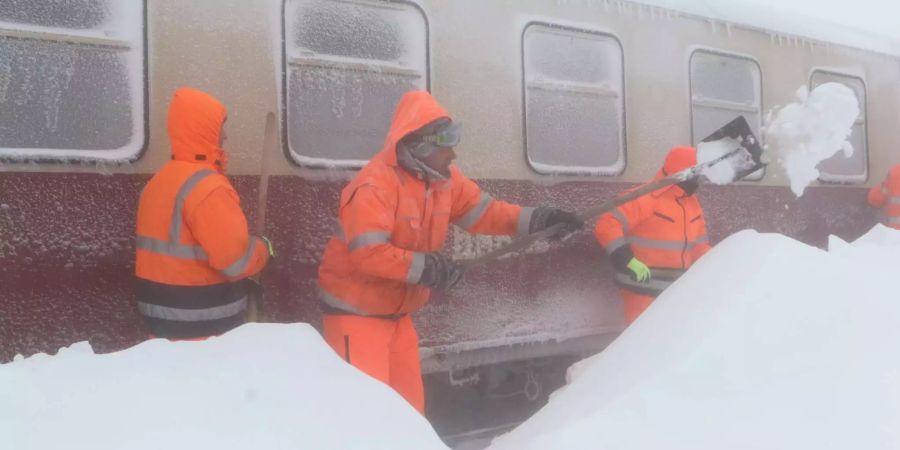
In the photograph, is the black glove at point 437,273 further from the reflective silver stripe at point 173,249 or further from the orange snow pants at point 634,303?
the orange snow pants at point 634,303

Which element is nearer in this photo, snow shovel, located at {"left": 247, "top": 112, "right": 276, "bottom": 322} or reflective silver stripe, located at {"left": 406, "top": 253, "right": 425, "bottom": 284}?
reflective silver stripe, located at {"left": 406, "top": 253, "right": 425, "bottom": 284}

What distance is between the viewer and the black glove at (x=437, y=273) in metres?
2.79

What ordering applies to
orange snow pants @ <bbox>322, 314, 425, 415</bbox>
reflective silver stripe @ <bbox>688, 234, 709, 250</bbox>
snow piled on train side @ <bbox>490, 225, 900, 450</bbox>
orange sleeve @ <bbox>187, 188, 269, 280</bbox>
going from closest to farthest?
snow piled on train side @ <bbox>490, 225, 900, 450</bbox> → orange sleeve @ <bbox>187, 188, 269, 280</bbox> → orange snow pants @ <bbox>322, 314, 425, 415</bbox> → reflective silver stripe @ <bbox>688, 234, 709, 250</bbox>

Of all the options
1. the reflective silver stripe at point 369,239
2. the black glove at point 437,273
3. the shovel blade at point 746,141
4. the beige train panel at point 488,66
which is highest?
the beige train panel at point 488,66

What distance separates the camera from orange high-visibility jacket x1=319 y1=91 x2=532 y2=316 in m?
2.75

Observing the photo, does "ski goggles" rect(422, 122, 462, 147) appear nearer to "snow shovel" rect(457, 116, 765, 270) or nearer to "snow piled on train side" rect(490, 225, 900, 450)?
"snow shovel" rect(457, 116, 765, 270)

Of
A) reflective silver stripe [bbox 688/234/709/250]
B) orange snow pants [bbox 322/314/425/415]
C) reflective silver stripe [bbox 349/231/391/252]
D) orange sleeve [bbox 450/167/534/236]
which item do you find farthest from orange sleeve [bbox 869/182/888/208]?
reflective silver stripe [bbox 349/231/391/252]

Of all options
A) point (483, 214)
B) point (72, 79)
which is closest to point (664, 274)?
point (483, 214)

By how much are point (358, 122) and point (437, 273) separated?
3.35 feet

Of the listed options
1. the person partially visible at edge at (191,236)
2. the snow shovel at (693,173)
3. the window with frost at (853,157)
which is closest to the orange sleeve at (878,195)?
the window with frost at (853,157)

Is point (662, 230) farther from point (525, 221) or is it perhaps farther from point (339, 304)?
point (339, 304)

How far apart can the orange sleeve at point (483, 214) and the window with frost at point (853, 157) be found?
3277 mm

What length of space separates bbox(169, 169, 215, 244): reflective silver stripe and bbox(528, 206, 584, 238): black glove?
161 cm

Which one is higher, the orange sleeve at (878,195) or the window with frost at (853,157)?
the window with frost at (853,157)
